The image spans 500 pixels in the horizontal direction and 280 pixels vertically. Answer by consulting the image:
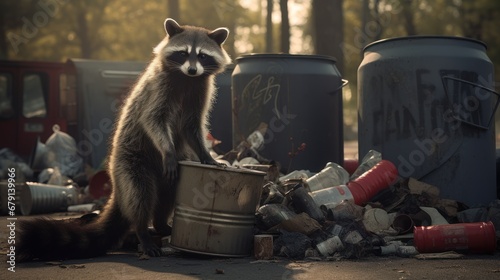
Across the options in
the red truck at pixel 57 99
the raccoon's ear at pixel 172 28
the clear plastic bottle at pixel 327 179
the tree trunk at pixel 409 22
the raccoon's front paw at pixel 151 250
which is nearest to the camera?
the raccoon's front paw at pixel 151 250

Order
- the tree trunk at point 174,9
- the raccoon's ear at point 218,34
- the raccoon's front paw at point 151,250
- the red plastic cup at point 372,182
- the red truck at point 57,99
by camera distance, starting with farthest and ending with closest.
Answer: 1. the tree trunk at point 174,9
2. the red truck at point 57,99
3. the red plastic cup at point 372,182
4. the raccoon's ear at point 218,34
5. the raccoon's front paw at point 151,250

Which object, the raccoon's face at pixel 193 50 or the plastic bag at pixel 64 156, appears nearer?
the raccoon's face at pixel 193 50

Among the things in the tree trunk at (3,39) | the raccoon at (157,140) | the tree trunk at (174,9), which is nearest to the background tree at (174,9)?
the tree trunk at (174,9)

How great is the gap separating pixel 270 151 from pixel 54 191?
283 cm

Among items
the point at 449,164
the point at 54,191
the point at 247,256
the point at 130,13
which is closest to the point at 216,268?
the point at 247,256

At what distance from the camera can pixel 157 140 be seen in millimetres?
5641

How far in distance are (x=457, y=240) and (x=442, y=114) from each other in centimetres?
194

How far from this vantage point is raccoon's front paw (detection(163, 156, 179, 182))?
5449 millimetres

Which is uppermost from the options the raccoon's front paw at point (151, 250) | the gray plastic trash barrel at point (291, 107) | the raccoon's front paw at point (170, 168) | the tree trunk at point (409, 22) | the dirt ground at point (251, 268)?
the tree trunk at point (409, 22)

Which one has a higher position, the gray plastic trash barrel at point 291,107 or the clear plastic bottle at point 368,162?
the gray plastic trash barrel at point 291,107

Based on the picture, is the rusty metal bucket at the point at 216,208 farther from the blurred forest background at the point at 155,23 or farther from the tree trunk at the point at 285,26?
the blurred forest background at the point at 155,23

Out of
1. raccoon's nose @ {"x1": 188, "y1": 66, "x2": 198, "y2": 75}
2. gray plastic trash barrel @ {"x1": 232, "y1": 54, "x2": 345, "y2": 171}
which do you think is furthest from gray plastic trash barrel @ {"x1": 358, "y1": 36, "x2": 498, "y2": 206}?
raccoon's nose @ {"x1": 188, "y1": 66, "x2": 198, "y2": 75}

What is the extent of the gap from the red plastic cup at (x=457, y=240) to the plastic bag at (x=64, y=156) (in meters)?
7.21

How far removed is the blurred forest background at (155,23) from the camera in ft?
86.8
